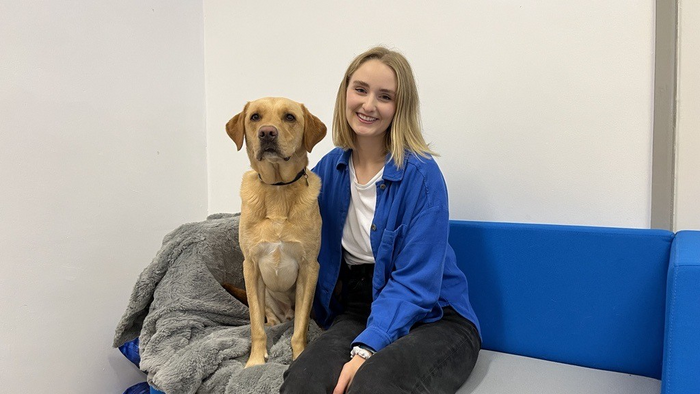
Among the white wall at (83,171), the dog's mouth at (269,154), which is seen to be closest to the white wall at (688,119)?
the dog's mouth at (269,154)

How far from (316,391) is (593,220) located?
1277 millimetres

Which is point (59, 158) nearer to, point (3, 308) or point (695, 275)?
point (3, 308)

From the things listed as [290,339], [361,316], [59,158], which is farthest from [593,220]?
[59,158]

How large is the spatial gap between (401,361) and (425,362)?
0.08 metres

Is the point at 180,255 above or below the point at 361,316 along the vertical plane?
above

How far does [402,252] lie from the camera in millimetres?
1464

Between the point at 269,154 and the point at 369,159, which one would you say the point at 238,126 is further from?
the point at 369,159

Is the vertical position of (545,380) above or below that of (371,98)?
below

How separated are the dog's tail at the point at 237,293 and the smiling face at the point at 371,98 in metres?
0.86

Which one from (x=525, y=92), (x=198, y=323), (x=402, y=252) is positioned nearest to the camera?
(x=402, y=252)

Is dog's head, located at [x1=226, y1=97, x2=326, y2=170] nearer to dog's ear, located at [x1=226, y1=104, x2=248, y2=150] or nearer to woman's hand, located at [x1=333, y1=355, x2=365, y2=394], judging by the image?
dog's ear, located at [x1=226, y1=104, x2=248, y2=150]

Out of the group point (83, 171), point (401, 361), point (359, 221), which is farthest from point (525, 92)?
point (83, 171)

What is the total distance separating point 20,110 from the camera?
5.99ft

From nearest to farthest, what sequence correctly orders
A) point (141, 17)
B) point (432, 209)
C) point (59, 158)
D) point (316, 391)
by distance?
1. point (316, 391)
2. point (432, 209)
3. point (59, 158)
4. point (141, 17)
